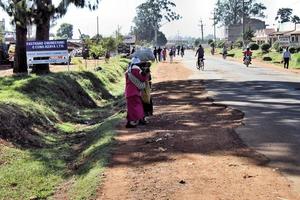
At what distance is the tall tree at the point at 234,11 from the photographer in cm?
16100

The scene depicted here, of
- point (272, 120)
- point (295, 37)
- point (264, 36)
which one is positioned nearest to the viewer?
point (272, 120)

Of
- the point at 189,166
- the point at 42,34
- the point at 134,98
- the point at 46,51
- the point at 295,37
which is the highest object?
the point at 295,37

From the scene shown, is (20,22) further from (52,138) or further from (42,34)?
→ (52,138)

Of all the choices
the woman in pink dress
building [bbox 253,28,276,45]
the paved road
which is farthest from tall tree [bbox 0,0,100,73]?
building [bbox 253,28,276,45]

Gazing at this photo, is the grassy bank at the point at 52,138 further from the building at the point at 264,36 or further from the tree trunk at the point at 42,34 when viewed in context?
the building at the point at 264,36

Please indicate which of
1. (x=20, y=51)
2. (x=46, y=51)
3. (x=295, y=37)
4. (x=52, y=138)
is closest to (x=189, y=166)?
(x=52, y=138)

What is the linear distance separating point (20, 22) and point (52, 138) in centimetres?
1074

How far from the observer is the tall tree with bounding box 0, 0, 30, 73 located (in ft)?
72.3

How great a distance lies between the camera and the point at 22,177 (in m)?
9.39

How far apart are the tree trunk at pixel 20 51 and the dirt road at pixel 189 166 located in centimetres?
1368

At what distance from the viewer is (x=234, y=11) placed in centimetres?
16338

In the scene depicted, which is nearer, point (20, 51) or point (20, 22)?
point (20, 22)

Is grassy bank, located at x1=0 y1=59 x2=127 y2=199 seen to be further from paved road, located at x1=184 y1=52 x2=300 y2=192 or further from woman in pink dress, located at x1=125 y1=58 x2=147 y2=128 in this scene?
paved road, located at x1=184 y1=52 x2=300 y2=192

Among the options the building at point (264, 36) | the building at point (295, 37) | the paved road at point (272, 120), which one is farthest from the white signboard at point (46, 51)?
the building at point (264, 36)
